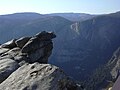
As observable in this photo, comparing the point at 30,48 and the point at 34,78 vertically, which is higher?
the point at 34,78

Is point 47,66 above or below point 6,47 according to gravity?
above

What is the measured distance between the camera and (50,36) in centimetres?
5053

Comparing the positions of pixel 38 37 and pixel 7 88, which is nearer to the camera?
pixel 7 88

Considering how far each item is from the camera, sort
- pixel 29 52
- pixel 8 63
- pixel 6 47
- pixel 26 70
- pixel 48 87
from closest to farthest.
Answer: pixel 48 87, pixel 26 70, pixel 8 63, pixel 29 52, pixel 6 47

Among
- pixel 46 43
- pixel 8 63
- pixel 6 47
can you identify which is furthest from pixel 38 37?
pixel 8 63

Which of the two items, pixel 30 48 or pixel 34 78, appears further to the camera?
pixel 30 48

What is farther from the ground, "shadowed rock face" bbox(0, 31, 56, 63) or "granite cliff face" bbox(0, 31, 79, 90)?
"granite cliff face" bbox(0, 31, 79, 90)

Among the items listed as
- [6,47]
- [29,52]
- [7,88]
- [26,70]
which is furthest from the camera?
[6,47]

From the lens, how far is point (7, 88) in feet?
80.4

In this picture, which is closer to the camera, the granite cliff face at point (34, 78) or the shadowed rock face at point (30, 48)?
the granite cliff face at point (34, 78)

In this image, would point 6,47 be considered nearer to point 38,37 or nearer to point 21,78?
point 38,37

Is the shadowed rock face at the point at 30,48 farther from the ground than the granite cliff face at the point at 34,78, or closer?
closer

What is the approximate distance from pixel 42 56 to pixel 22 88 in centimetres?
2540

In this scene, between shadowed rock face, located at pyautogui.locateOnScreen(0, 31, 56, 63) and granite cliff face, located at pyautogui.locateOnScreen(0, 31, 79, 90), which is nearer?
granite cliff face, located at pyautogui.locateOnScreen(0, 31, 79, 90)
